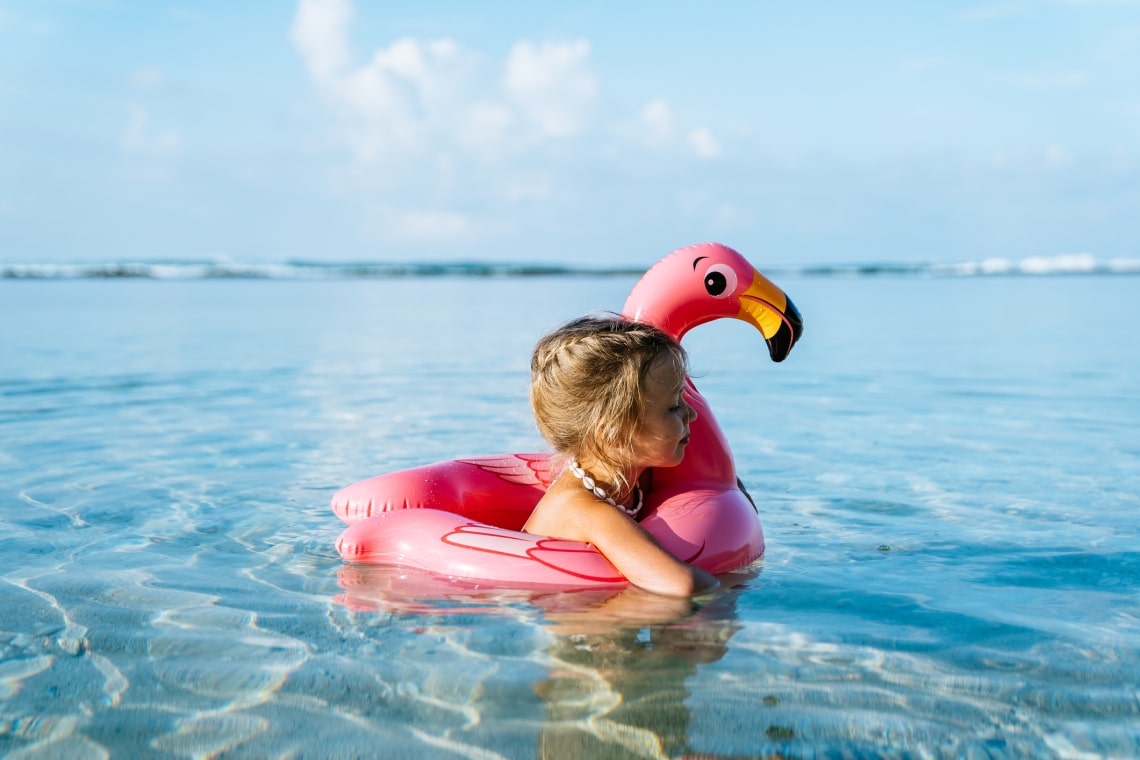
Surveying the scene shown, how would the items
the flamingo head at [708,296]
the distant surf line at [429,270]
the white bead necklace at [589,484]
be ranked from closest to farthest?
the white bead necklace at [589,484] < the flamingo head at [708,296] < the distant surf line at [429,270]

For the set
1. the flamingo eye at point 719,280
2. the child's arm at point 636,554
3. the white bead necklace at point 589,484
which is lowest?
the child's arm at point 636,554

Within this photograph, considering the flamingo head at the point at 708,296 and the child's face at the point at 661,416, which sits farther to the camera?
the flamingo head at the point at 708,296

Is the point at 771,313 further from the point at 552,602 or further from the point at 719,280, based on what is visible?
the point at 552,602

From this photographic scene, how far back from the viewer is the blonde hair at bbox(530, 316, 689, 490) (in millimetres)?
3264

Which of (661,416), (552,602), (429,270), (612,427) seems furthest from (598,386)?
(429,270)

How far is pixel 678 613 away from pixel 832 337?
404 inches

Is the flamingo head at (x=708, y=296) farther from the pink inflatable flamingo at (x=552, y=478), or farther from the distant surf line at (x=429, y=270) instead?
the distant surf line at (x=429, y=270)

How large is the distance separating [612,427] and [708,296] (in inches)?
32.9

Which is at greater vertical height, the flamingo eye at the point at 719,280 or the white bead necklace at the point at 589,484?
the flamingo eye at the point at 719,280

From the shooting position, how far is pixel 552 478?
4.02 m

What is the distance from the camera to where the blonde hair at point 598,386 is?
3264 millimetres

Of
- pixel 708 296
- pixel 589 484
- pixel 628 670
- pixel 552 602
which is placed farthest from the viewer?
pixel 708 296

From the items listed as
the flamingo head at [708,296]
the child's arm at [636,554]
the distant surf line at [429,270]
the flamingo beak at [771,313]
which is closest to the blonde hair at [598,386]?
the child's arm at [636,554]

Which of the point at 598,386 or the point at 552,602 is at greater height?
the point at 598,386
